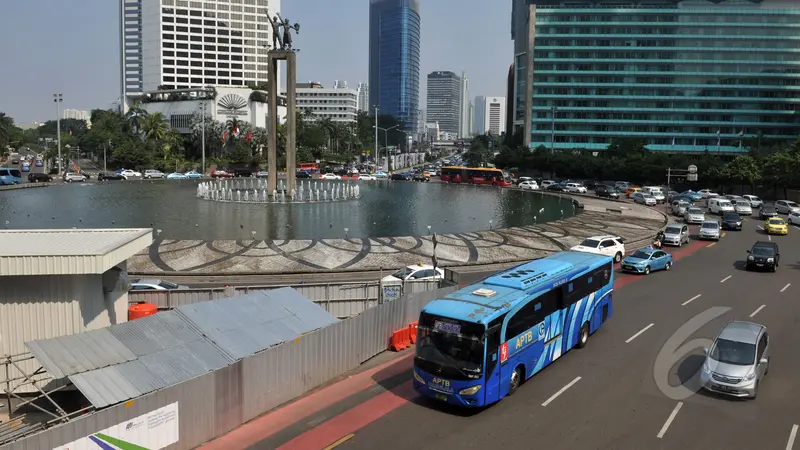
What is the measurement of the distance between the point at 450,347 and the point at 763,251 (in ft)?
89.7

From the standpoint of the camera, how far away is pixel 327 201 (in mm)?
66062

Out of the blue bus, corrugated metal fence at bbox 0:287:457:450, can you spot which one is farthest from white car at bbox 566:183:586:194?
corrugated metal fence at bbox 0:287:457:450

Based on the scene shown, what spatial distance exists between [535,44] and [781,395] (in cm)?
13903

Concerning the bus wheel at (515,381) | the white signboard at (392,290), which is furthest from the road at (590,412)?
the white signboard at (392,290)

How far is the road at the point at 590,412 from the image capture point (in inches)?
537

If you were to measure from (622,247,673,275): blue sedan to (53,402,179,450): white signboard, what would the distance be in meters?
26.5

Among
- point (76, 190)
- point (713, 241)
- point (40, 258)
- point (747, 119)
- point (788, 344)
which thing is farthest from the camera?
point (747, 119)

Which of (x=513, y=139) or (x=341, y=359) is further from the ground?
(x=513, y=139)

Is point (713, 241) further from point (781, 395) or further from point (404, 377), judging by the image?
point (404, 377)

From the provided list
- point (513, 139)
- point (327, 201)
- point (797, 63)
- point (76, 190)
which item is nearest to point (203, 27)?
point (513, 139)

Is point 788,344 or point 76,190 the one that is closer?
point 788,344

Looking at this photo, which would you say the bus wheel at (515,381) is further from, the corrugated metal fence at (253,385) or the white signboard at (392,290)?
the white signboard at (392,290)

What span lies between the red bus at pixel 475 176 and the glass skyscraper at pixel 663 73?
153 feet

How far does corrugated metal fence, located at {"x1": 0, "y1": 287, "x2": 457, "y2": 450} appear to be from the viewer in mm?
11234
